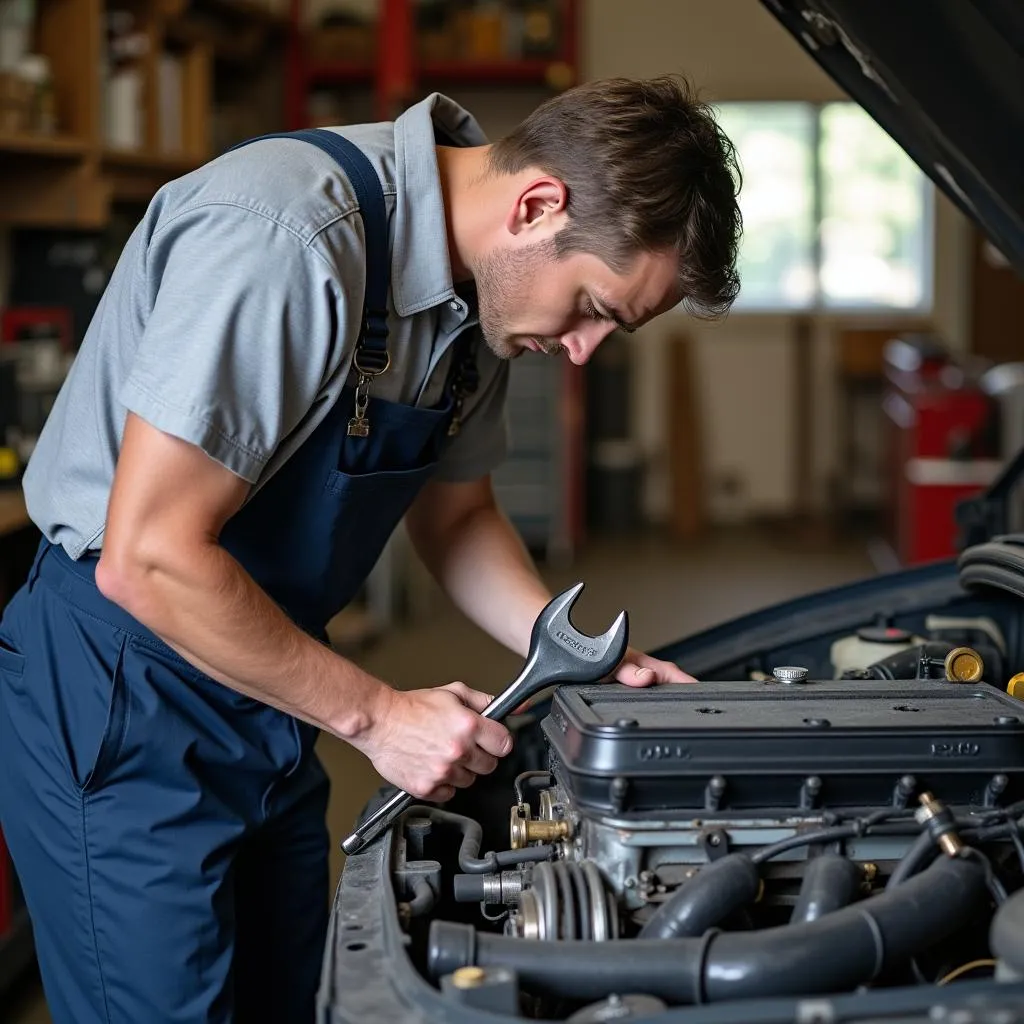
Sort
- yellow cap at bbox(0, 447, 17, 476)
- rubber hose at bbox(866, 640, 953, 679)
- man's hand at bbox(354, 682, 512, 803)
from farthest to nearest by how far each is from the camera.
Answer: yellow cap at bbox(0, 447, 17, 476)
rubber hose at bbox(866, 640, 953, 679)
man's hand at bbox(354, 682, 512, 803)

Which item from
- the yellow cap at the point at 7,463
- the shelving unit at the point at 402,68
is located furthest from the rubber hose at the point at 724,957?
the shelving unit at the point at 402,68

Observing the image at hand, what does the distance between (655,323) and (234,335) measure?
6.80m

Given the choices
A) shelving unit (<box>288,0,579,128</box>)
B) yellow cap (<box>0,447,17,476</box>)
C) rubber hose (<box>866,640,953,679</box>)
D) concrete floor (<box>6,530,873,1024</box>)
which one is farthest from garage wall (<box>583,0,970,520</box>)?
rubber hose (<box>866,640,953,679</box>)

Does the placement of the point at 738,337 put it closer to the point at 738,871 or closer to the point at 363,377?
the point at 363,377

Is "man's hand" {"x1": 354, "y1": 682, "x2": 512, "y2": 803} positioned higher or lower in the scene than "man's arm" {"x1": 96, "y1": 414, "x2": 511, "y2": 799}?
lower

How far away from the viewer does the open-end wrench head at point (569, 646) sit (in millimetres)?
1406

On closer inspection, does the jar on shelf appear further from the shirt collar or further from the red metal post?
the red metal post

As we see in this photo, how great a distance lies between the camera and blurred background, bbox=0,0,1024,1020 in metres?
3.77

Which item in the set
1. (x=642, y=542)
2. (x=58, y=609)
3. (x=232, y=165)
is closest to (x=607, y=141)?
(x=232, y=165)

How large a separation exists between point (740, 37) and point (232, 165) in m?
6.79

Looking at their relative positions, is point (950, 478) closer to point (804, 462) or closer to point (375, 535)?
point (804, 462)

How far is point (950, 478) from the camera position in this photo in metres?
4.78

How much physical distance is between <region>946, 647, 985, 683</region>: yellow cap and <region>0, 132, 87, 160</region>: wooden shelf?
8.05ft

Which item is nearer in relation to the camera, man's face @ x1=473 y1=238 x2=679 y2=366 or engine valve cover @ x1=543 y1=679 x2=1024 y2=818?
engine valve cover @ x1=543 y1=679 x2=1024 y2=818
